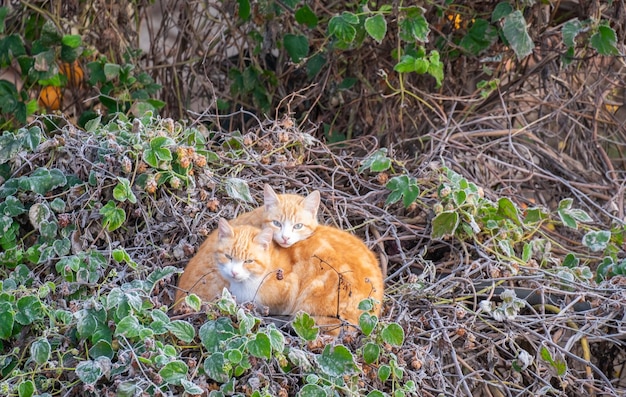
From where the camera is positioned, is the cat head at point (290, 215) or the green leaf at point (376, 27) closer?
the cat head at point (290, 215)

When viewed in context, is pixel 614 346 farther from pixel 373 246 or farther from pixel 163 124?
pixel 163 124

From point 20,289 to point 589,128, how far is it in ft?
10.1

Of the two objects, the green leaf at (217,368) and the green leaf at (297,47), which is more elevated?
the green leaf at (297,47)

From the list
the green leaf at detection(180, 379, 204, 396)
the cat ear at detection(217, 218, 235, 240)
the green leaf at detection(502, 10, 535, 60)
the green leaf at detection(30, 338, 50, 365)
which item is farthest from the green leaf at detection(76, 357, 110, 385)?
the green leaf at detection(502, 10, 535, 60)

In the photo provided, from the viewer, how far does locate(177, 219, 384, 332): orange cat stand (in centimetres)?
294

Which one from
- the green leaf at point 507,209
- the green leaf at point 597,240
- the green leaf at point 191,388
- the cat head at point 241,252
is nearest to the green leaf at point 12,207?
the cat head at point 241,252

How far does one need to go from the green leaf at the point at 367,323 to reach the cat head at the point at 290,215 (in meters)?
0.52

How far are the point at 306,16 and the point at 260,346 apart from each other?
221 centimetres

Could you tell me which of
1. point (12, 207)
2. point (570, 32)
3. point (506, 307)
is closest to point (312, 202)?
point (506, 307)

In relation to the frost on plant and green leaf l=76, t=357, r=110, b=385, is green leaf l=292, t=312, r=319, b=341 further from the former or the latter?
the frost on plant

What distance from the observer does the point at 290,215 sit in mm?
3184

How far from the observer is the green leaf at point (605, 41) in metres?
4.13

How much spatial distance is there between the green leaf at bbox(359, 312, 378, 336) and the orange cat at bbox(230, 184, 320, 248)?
522mm

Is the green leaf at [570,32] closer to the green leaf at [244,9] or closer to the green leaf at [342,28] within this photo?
the green leaf at [342,28]
